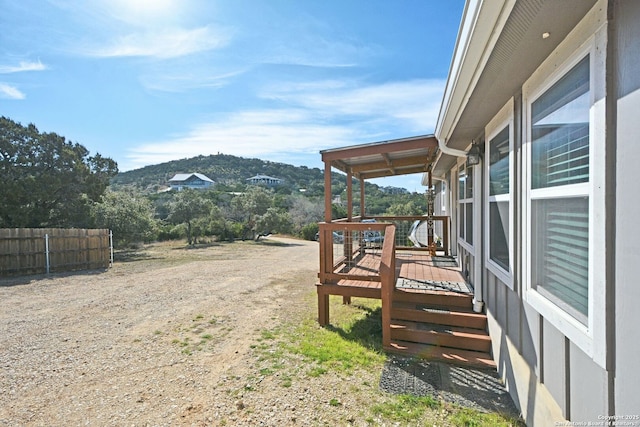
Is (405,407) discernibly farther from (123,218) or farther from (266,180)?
(266,180)

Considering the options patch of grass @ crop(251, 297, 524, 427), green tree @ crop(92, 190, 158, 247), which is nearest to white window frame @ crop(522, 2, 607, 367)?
patch of grass @ crop(251, 297, 524, 427)

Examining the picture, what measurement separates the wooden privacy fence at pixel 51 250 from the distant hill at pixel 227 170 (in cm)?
4590

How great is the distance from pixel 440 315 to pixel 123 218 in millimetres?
15903

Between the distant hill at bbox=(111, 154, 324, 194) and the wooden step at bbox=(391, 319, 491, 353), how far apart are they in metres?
53.2

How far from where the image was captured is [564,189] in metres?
1.79

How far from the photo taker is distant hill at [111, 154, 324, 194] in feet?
193

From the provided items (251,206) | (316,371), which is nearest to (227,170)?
(251,206)

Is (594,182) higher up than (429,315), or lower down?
higher up

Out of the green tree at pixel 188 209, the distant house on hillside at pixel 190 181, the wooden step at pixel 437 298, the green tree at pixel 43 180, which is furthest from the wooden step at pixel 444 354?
the distant house on hillside at pixel 190 181

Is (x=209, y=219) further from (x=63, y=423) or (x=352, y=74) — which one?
(x=63, y=423)

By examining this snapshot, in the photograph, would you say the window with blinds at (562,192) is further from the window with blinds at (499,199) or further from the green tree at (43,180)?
the green tree at (43,180)

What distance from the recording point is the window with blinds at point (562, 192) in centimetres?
160

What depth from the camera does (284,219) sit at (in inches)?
856

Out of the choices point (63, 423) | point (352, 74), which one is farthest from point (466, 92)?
point (352, 74)
